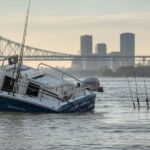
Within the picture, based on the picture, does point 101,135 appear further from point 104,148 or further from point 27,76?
point 27,76

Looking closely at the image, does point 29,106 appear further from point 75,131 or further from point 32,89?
point 75,131

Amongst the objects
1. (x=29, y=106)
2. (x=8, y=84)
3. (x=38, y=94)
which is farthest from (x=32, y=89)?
(x=8, y=84)

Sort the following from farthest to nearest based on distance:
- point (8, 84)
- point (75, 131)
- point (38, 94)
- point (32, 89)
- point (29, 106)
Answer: point (8, 84)
point (32, 89)
point (38, 94)
point (29, 106)
point (75, 131)

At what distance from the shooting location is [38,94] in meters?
36.8

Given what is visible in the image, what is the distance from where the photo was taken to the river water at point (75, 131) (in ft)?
79.9

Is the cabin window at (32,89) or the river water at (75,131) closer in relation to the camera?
the river water at (75,131)

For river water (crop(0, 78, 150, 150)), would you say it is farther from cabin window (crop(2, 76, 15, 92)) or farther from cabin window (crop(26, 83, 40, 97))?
cabin window (crop(2, 76, 15, 92))

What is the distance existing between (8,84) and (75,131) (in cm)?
1025

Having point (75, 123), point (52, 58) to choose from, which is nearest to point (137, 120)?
point (75, 123)

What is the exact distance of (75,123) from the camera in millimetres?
32250

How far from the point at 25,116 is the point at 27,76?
10.1 feet

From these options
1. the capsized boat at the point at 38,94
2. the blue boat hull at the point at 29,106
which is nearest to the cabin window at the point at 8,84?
the capsized boat at the point at 38,94

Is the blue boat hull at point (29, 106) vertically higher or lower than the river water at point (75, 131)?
higher

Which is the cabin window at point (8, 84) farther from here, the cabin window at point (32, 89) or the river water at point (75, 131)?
the river water at point (75, 131)
